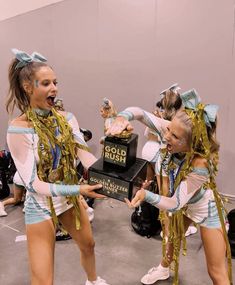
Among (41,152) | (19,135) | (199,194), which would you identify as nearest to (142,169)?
(199,194)

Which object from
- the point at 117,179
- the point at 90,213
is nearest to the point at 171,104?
the point at 117,179

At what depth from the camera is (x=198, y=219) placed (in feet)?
6.64

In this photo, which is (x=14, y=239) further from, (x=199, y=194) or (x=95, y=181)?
(x=199, y=194)

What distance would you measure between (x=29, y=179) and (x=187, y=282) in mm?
1528

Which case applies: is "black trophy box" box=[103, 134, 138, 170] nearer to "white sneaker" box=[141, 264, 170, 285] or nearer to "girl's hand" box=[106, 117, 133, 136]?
"girl's hand" box=[106, 117, 133, 136]

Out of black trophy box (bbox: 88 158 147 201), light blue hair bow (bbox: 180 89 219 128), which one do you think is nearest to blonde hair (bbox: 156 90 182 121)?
light blue hair bow (bbox: 180 89 219 128)

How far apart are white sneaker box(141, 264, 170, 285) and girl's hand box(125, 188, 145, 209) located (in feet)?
3.53

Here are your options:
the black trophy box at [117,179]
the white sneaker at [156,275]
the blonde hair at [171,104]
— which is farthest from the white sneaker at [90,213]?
the black trophy box at [117,179]

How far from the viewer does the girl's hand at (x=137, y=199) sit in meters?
1.71

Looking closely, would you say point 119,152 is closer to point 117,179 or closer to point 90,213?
point 117,179

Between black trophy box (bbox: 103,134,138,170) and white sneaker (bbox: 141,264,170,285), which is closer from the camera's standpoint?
black trophy box (bbox: 103,134,138,170)

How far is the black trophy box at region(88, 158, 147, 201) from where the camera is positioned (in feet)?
5.55

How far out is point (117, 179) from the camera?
67.1 inches

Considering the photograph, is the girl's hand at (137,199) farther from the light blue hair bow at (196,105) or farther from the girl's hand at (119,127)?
the light blue hair bow at (196,105)
